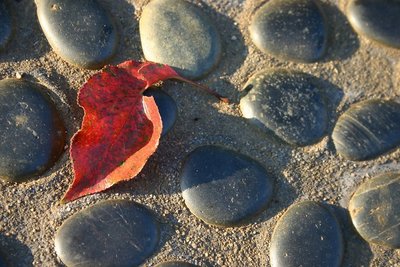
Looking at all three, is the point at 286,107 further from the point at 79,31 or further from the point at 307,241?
the point at 79,31

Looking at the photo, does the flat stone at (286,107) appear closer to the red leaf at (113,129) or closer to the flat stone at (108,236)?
the red leaf at (113,129)

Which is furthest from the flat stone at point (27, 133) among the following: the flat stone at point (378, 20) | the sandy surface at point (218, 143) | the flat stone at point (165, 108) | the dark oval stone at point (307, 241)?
the flat stone at point (378, 20)

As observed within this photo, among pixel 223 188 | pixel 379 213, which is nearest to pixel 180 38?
pixel 223 188

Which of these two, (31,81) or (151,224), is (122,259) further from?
(31,81)

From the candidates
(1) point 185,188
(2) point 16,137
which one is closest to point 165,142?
(1) point 185,188

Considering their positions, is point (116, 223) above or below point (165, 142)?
below

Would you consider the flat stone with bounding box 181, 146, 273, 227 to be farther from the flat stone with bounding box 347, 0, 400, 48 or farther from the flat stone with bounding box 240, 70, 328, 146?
the flat stone with bounding box 347, 0, 400, 48

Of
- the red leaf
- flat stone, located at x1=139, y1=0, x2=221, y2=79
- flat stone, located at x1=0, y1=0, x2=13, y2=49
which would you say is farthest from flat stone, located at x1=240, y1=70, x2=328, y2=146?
flat stone, located at x1=0, y1=0, x2=13, y2=49
